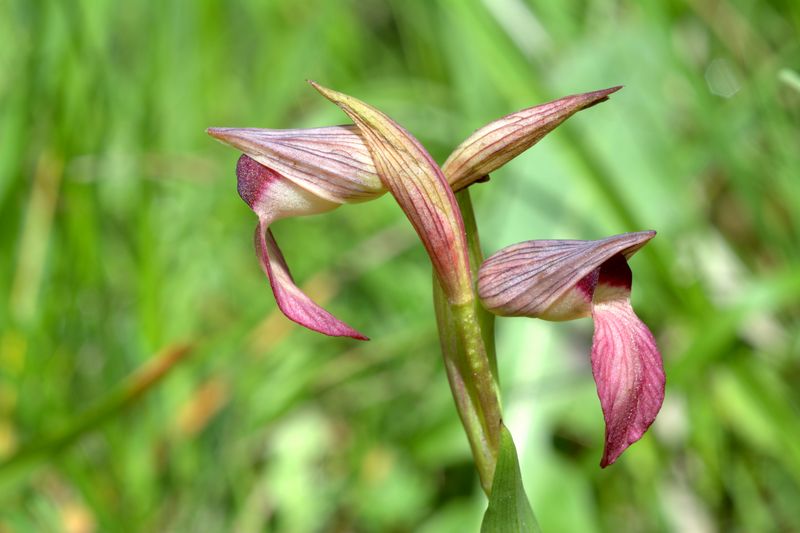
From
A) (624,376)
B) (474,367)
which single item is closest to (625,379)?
(624,376)

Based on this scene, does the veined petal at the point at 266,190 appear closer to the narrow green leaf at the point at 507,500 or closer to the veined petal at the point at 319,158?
→ the veined petal at the point at 319,158

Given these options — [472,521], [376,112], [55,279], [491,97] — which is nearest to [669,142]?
[491,97]

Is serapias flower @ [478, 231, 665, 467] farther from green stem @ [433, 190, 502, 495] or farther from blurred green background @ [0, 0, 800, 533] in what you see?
blurred green background @ [0, 0, 800, 533]

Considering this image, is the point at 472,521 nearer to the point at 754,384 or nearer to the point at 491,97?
the point at 754,384

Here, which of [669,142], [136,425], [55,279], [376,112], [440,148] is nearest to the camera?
[376,112]

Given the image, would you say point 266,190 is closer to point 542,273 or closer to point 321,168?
point 321,168

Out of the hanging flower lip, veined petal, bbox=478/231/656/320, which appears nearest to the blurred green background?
the hanging flower lip
